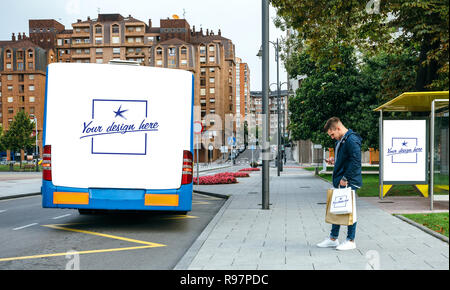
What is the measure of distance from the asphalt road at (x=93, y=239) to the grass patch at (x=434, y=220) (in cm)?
405

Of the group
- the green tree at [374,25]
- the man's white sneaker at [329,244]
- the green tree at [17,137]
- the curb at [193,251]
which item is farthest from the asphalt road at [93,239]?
the green tree at [17,137]

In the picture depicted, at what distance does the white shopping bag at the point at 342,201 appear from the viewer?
636cm

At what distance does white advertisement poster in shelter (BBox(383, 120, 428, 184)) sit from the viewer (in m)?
14.0

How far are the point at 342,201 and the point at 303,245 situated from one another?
1.08 meters

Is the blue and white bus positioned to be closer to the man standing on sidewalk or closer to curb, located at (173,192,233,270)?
curb, located at (173,192,233,270)

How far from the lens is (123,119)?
8.45m

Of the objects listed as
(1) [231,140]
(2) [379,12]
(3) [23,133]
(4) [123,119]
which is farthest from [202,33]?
(4) [123,119]

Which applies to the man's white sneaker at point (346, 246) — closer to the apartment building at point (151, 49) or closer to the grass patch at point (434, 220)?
the grass patch at point (434, 220)

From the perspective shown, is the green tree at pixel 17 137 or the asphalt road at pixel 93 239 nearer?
the asphalt road at pixel 93 239

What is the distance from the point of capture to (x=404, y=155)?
46.0 ft

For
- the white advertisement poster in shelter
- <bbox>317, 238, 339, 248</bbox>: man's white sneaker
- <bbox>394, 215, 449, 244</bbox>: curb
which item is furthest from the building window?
<bbox>317, 238, 339, 248</bbox>: man's white sneaker

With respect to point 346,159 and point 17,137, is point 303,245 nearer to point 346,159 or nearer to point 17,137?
point 346,159

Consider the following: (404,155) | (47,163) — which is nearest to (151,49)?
(404,155)
